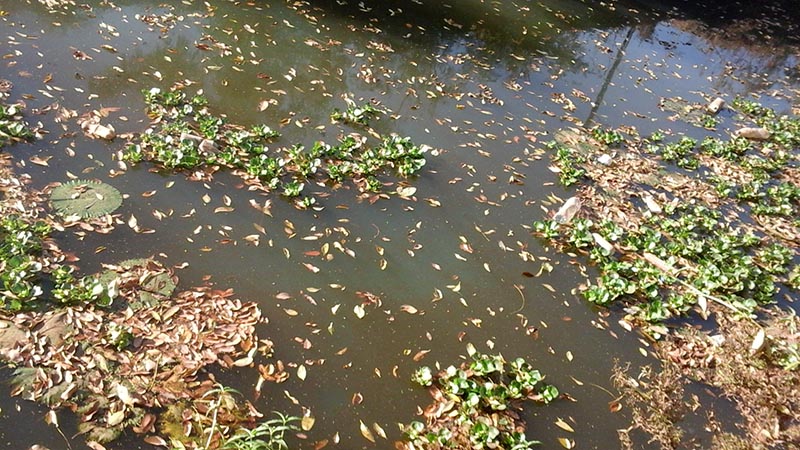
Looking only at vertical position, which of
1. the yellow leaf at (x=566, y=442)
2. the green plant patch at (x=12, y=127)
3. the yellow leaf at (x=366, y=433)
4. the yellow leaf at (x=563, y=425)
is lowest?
the yellow leaf at (x=566, y=442)

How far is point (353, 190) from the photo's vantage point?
16.4 feet

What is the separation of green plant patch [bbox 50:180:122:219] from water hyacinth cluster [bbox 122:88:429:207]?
0.46m

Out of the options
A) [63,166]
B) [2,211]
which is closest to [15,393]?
[2,211]

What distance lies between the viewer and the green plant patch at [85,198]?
4.05m

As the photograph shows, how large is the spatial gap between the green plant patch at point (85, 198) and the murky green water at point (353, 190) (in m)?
0.11

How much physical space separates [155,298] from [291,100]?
3262 millimetres

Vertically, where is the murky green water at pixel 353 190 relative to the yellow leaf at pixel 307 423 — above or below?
above

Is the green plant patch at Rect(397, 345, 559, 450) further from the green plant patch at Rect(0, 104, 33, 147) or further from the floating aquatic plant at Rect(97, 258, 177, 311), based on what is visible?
the green plant patch at Rect(0, 104, 33, 147)

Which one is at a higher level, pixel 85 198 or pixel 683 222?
pixel 85 198

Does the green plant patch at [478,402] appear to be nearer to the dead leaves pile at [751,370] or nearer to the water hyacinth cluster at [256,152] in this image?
the dead leaves pile at [751,370]

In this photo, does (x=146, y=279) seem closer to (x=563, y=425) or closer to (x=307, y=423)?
(x=307, y=423)

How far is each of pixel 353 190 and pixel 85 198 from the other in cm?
223

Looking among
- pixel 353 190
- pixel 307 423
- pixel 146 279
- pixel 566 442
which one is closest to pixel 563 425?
pixel 566 442

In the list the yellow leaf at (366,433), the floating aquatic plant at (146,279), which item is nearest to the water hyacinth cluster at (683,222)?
the yellow leaf at (366,433)
